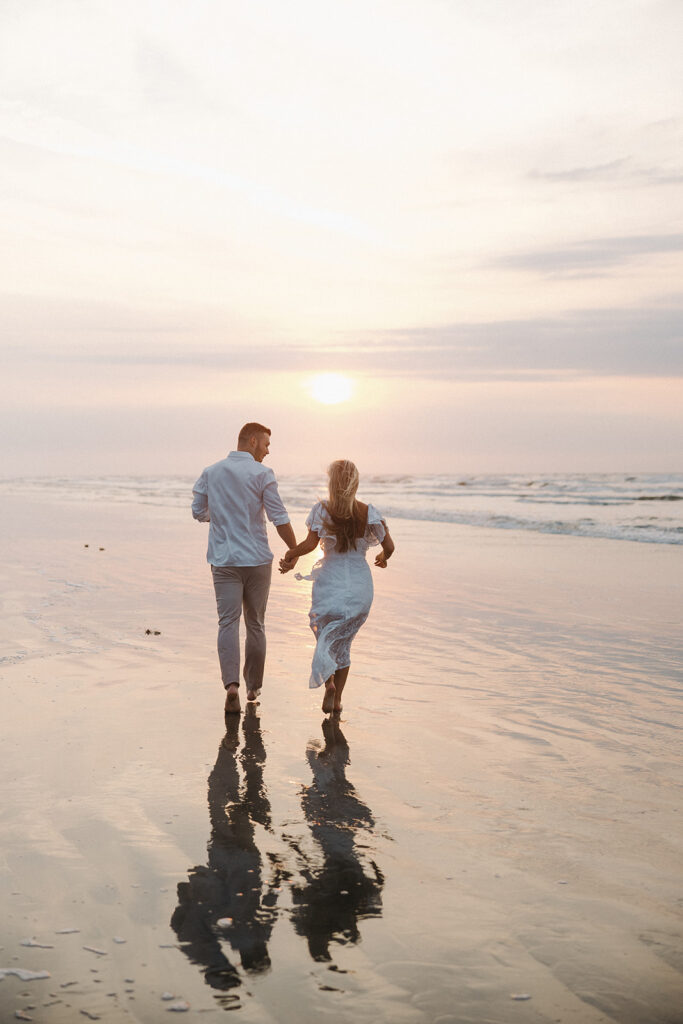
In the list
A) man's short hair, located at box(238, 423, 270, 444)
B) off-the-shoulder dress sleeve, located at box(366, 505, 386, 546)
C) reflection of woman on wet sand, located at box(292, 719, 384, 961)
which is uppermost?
man's short hair, located at box(238, 423, 270, 444)

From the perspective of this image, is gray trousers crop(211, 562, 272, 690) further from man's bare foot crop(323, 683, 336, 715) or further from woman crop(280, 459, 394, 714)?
man's bare foot crop(323, 683, 336, 715)

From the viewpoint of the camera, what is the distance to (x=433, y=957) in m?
3.33

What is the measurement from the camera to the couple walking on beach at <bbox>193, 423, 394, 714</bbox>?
680 cm

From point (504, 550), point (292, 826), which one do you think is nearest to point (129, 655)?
point (292, 826)

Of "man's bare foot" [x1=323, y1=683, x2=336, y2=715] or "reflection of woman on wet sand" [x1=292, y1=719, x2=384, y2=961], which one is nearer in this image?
"reflection of woman on wet sand" [x1=292, y1=719, x2=384, y2=961]

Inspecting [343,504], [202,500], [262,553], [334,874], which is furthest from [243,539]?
[334,874]

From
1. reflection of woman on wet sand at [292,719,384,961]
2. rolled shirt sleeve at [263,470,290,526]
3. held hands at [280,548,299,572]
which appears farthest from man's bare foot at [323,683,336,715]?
rolled shirt sleeve at [263,470,290,526]

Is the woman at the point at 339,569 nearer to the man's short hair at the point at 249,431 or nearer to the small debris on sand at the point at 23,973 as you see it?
the man's short hair at the point at 249,431

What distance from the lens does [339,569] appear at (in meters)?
6.96

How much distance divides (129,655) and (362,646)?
224 centimetres

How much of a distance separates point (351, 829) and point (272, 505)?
3.00 meters

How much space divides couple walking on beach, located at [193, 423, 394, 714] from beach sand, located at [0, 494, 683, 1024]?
0.46m

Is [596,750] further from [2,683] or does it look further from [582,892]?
[2,683]

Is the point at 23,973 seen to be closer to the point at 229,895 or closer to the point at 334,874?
the point at 229,895
